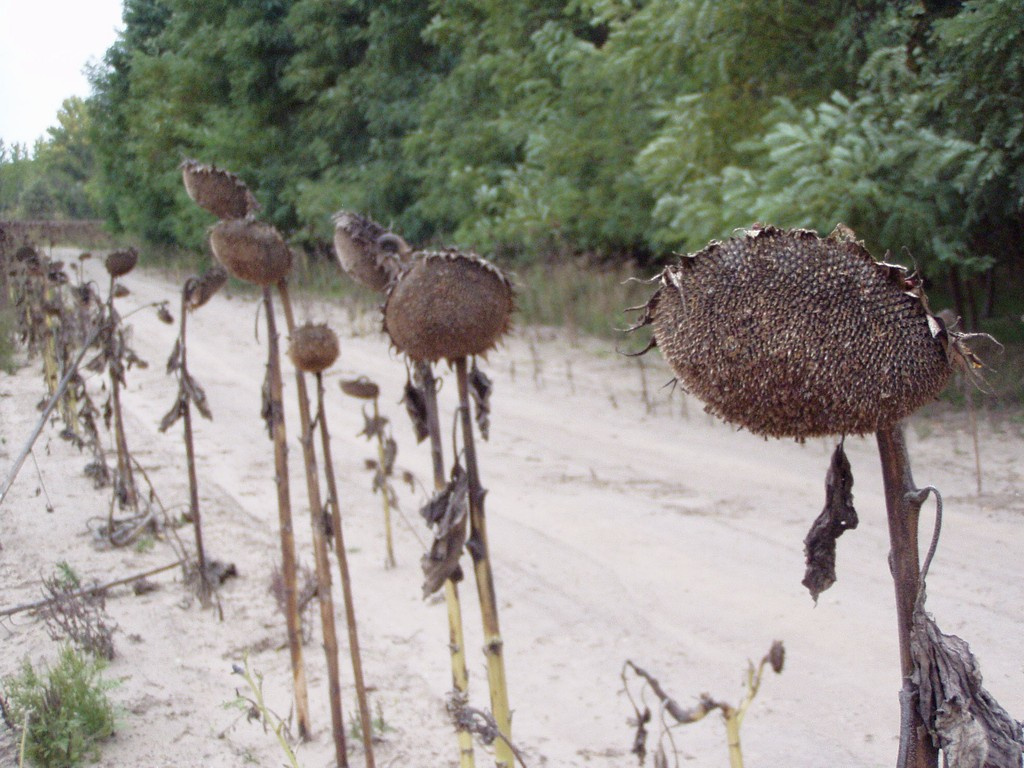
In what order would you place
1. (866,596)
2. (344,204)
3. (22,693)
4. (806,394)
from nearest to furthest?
(806,394)
(22,693)
(866,596)
(344,204)

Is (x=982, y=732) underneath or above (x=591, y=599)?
above

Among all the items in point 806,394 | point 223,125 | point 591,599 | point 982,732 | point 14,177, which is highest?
point 223,125

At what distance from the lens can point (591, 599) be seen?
4578 millimetres

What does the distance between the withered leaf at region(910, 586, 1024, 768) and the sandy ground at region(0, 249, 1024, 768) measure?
107 centimetres

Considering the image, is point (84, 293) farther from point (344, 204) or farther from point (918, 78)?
point (344, 204)

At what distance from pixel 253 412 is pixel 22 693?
548cm

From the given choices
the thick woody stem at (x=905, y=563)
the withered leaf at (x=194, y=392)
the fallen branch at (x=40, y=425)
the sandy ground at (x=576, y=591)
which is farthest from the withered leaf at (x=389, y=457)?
the thick woody stem at (x=905, y=563)

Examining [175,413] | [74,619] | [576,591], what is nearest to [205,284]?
[175,413]

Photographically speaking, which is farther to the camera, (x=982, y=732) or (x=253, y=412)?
(x=253, y=412)

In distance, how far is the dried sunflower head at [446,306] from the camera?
2094 mm

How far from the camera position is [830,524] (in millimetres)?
1567

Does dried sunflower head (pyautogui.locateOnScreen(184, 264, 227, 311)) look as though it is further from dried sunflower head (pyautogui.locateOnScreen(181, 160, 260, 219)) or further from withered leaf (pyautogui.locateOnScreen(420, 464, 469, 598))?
withered leaf (pyautogui.locateOnScreen(420, 464, 469, 598))

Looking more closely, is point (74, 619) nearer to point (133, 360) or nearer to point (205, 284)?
point (205, 284)

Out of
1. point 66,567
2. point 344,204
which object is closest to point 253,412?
point 66,567
